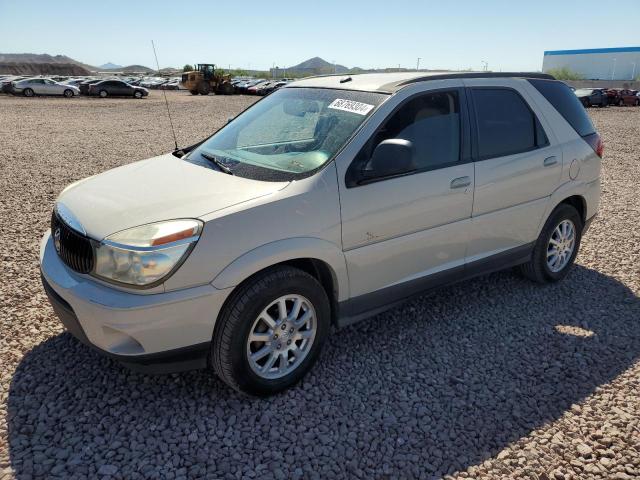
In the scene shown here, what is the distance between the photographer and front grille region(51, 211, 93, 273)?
2922 millimetres

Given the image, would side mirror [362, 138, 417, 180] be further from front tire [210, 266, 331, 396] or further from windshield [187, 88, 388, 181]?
front tire [210, 266, 331, 396]

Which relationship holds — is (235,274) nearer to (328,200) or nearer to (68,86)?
(328,200)

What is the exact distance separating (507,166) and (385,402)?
213 cm

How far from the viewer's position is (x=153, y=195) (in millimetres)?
3207

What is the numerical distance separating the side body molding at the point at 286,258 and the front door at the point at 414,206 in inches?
3.2

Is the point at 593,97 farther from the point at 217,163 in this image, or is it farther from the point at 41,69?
the point at 41,69

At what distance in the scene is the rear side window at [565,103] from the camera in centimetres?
469

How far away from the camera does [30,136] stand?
15117 mm

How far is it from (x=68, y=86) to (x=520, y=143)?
3900cm

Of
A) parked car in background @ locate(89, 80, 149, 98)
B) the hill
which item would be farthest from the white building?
the hill

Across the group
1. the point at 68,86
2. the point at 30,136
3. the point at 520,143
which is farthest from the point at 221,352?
the point at 68,86

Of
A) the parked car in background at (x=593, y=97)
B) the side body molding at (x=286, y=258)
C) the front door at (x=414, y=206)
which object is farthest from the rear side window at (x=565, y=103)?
the parked car in background at (x=593, y=97)

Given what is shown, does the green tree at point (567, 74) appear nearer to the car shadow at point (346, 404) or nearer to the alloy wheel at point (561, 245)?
the alloy wheel at point (561, 245)

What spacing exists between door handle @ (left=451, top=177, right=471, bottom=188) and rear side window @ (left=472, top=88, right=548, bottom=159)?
0.91 feet
